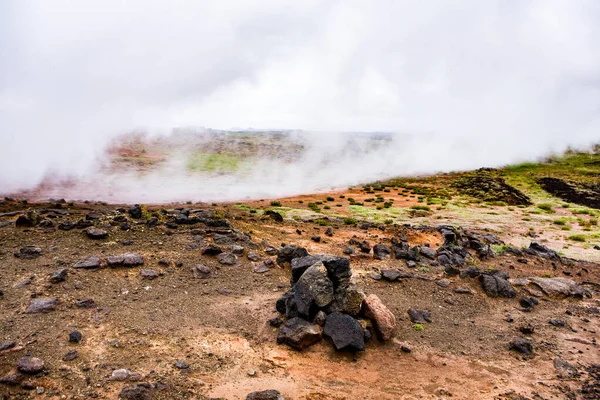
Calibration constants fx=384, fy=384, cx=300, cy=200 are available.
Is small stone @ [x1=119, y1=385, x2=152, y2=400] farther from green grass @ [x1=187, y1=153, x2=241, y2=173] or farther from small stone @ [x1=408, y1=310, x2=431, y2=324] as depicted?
green grass @ [x1=187, y1=153, x2=241, y2=173]

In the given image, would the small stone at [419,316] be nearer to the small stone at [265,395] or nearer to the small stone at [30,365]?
the small stone at [265,395]

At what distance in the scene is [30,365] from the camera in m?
6.18

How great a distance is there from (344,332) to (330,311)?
2.24 feet

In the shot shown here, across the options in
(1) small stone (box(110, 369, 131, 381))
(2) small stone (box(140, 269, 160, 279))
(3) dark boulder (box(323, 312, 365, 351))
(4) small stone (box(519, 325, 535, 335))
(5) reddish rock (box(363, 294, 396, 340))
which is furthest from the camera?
(2) small stone (box(140, 269, 160, 279))

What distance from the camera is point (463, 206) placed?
117 ft

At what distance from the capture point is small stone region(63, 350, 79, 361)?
6580mm

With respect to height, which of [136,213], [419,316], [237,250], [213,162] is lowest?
[419,316]

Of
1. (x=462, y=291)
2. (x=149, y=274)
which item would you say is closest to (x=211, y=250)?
(x=149, y=274)

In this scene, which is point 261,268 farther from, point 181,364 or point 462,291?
point 462,291

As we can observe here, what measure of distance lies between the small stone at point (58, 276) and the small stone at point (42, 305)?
2.45ft

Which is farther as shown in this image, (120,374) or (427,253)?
(427,253)

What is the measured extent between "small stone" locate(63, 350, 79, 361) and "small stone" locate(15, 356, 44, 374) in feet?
1.19

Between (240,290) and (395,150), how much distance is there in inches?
2714

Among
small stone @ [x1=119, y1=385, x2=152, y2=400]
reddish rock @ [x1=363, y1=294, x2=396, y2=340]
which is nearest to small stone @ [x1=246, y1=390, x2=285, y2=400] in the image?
small stone @ [x1=119, y1=385, x2=152, y2=400]
